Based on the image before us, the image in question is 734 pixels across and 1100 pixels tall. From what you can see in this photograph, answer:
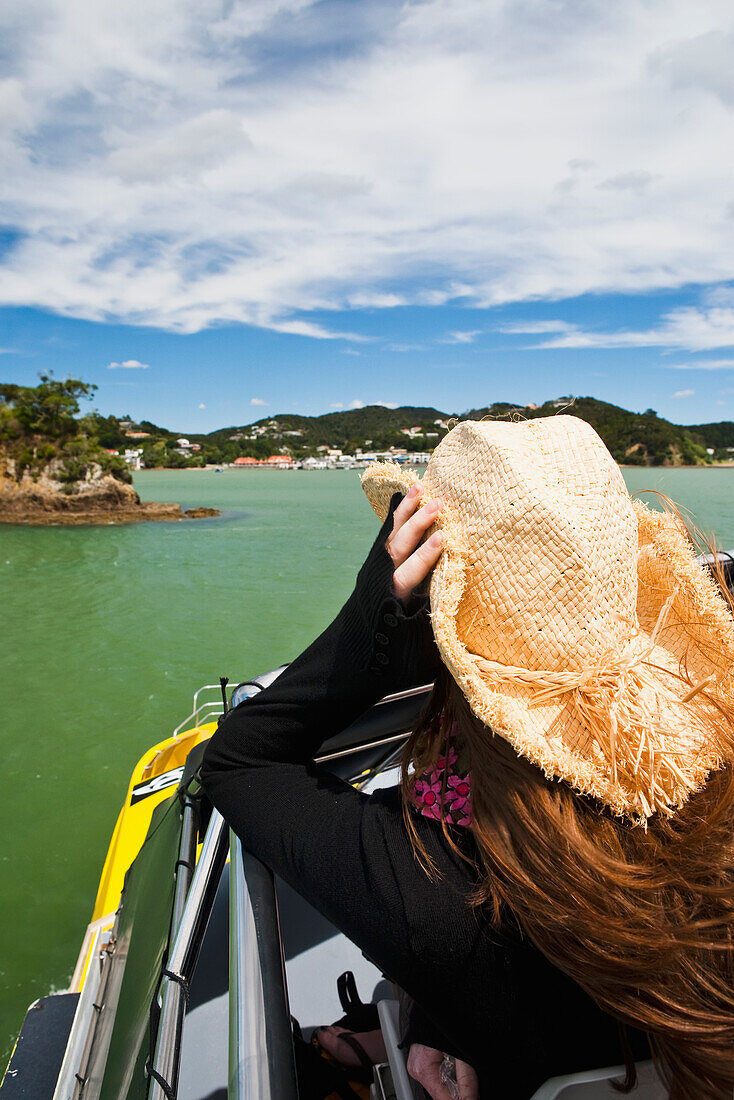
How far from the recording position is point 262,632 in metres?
10.8

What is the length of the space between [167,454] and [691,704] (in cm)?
9554

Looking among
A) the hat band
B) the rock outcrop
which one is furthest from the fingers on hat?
the rock outcrop

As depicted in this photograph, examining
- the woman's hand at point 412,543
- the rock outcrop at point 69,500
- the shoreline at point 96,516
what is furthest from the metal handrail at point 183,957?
the rock outcrop at point 69,500

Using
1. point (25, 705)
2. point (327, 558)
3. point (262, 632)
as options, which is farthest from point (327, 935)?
point (327, 558)

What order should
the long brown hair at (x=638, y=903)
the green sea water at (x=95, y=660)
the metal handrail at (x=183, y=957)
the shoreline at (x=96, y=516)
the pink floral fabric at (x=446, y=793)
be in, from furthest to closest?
the shoreline at (x=96, y=516), the green sea water at (x=95, y=660), the metal handrail at (x=183, y=957), the pink floral fabric at (x=446, y=793), the long brown hair at (x=638, y=903)

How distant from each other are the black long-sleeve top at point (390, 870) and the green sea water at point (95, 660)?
0.75m

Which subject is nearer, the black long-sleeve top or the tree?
the black long-sleeve top

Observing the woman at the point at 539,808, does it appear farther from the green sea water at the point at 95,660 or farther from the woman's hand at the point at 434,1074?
the green sea water at the point at 95,660

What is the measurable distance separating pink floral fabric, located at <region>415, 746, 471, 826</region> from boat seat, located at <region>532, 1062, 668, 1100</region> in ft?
0.94

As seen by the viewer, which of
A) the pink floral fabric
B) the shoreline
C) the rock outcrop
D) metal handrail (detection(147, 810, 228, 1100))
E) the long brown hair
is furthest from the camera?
the rock outcrop

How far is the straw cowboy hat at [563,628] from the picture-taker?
2.14 feet

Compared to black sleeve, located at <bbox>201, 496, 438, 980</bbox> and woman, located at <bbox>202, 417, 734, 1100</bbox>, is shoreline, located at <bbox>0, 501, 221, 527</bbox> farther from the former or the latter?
woman, located at <bbox>202, 417, 734, 1100</bbox>

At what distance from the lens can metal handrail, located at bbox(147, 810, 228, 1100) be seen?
2.93ft

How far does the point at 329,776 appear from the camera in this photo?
92 cm
